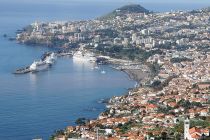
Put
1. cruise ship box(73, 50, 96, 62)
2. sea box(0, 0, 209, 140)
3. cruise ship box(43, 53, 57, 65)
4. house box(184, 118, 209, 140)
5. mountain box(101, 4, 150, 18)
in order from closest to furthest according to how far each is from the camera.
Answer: house box(184, 118, 209, 140) → sea box(0, 0, 209, 140) → cruise ship box(43, 53, 57, 65) → cruise ship box(73, 50, 96, 62) → mountain box(101, 4, 150, 18)

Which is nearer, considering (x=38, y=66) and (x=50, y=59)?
(x=38, y=66)

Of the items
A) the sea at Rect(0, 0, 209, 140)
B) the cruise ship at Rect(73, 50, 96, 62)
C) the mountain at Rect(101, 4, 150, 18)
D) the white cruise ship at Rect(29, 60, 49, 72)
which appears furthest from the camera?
the mountain at Rect(101, 4, 150, 18)

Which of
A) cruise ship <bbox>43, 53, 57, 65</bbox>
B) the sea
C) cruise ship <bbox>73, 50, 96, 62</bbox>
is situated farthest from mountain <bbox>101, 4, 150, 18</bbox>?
cruise ship <bbox>43, 53, 57, 65</bbox>

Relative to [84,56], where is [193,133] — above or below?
above

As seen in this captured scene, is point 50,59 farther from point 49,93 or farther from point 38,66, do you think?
point 49,93

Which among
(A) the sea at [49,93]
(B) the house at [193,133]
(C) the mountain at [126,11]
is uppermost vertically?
(C) the mountain at [126,11]

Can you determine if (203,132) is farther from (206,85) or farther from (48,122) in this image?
(206,85)

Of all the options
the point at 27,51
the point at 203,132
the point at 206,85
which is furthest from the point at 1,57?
the point at 203,132

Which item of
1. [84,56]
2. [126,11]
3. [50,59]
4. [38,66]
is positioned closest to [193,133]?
[38,66]

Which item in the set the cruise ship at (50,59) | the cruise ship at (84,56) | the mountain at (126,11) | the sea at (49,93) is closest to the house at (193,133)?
the sea at (49,93)

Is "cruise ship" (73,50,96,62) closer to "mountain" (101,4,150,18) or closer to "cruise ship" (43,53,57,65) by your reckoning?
"cruise ship" (43,53,57,65)

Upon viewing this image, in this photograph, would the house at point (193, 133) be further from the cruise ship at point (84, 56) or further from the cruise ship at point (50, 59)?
the cruise ship at point (84, 56)
